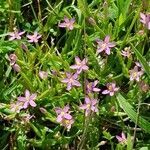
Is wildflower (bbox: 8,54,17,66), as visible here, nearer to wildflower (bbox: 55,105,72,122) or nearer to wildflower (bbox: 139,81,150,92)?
wildflower (bbox: 55,105,72,122)

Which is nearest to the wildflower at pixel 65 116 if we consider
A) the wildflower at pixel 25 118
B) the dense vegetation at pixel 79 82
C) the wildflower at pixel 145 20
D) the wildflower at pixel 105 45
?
the dense vegetation at pixel 79 82

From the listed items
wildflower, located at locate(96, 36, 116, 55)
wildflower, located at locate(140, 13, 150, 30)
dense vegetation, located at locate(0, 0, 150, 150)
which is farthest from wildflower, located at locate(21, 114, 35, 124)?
wildflower, located at locate(140, 13, 150, 30)

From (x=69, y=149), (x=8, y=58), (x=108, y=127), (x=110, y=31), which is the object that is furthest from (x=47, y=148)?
(x=110, y=31)

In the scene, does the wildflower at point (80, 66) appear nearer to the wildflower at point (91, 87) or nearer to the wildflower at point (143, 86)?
the wildflower at point (91, 87)

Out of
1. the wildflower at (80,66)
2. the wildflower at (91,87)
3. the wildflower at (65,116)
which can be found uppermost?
the wildflower at (80,66)

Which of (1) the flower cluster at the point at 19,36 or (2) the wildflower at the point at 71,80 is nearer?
(2) the wildflower at the point at 71,80

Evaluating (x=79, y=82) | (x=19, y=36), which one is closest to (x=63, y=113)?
(x=79, y=82)

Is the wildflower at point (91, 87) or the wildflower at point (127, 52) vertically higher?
the wildflower at point (127, 52)

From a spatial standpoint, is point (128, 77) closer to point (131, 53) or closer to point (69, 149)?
point (131, 53)
